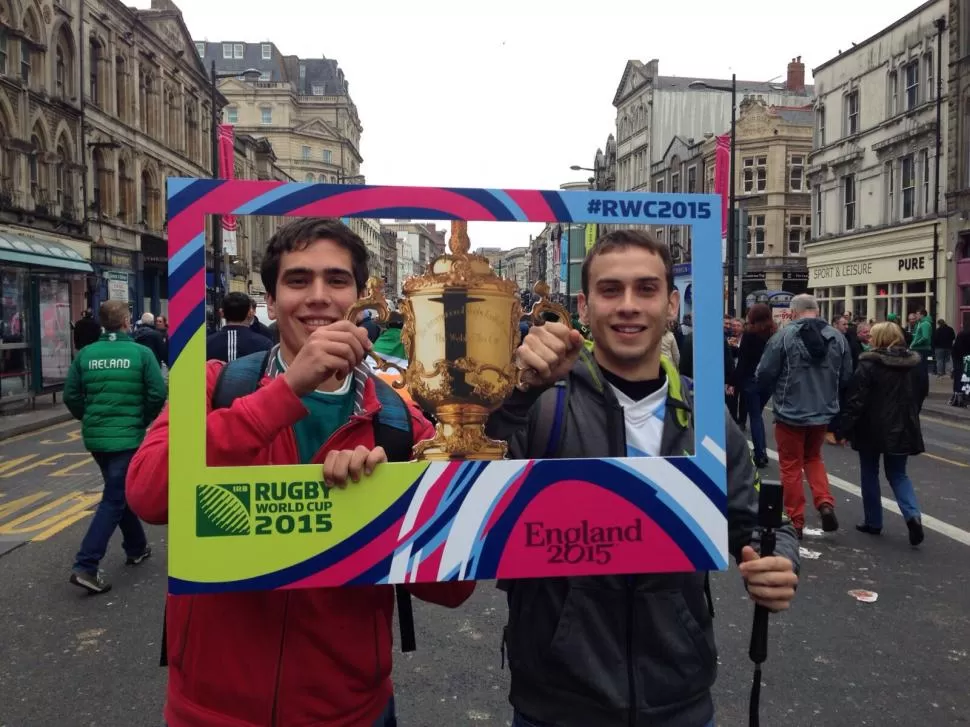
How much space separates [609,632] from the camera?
6.72 ft

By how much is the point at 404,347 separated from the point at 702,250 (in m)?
0.72

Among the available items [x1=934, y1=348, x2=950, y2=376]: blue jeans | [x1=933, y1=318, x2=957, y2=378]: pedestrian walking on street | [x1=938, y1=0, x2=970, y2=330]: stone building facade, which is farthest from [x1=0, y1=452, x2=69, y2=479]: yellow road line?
[x1=938, y1=0, x2=970, y2=330]: stone building facade

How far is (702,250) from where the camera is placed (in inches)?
74.8

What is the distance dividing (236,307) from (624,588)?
262cm

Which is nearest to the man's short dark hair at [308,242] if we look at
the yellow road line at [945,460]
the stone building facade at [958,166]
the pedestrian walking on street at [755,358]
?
the pedestrian walking on street at [755,358]

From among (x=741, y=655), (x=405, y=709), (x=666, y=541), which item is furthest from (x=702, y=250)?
(x=741, y=655)

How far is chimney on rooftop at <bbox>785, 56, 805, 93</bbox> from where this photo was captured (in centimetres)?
5734

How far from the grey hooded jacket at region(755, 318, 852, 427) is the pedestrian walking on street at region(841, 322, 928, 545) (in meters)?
0.20

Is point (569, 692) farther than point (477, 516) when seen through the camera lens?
Yes

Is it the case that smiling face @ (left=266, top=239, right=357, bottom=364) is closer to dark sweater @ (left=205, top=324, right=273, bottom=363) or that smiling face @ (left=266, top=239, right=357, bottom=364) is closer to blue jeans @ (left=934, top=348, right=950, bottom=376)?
dark sweater @ (left=205, top=324, right=273, bottom=363)

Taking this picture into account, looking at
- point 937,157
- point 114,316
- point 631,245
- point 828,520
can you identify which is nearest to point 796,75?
point 937,157

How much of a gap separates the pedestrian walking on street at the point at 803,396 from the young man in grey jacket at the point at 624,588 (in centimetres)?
515

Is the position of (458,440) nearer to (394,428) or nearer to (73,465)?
(394,428)

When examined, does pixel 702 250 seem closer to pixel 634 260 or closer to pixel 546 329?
pixel 634 260
